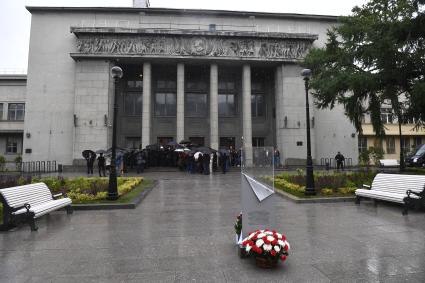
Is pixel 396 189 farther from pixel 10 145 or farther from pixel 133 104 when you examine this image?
pixel 10 145

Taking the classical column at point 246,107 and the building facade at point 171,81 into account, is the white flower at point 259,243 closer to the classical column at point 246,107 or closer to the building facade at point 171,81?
the building facade at point 171,81

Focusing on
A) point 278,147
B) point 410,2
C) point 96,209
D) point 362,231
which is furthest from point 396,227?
point 278,147

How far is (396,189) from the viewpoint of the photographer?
31.6 ft

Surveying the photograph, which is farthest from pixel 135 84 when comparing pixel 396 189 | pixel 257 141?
pixel 396 189

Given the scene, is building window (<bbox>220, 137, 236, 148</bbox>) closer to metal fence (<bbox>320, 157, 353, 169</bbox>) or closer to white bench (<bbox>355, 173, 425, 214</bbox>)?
metal fence (<bbox>320, 157, 353, 169</bbox>)

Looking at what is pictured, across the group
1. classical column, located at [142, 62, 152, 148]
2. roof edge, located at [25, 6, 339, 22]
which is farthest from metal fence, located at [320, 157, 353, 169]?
classical column, located at [142, 62, 152, 148]

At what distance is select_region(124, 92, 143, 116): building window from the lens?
1483 inches

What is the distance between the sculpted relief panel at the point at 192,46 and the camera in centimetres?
3341

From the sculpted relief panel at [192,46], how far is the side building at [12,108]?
16.9 meters

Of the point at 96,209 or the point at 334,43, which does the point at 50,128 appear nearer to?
the point at 96,209

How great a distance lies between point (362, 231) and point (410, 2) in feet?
52.1

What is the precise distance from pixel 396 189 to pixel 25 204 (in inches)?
423

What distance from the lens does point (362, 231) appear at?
6840 mm

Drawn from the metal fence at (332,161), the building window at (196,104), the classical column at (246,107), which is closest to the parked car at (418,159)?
the metal fence at (332,161)
